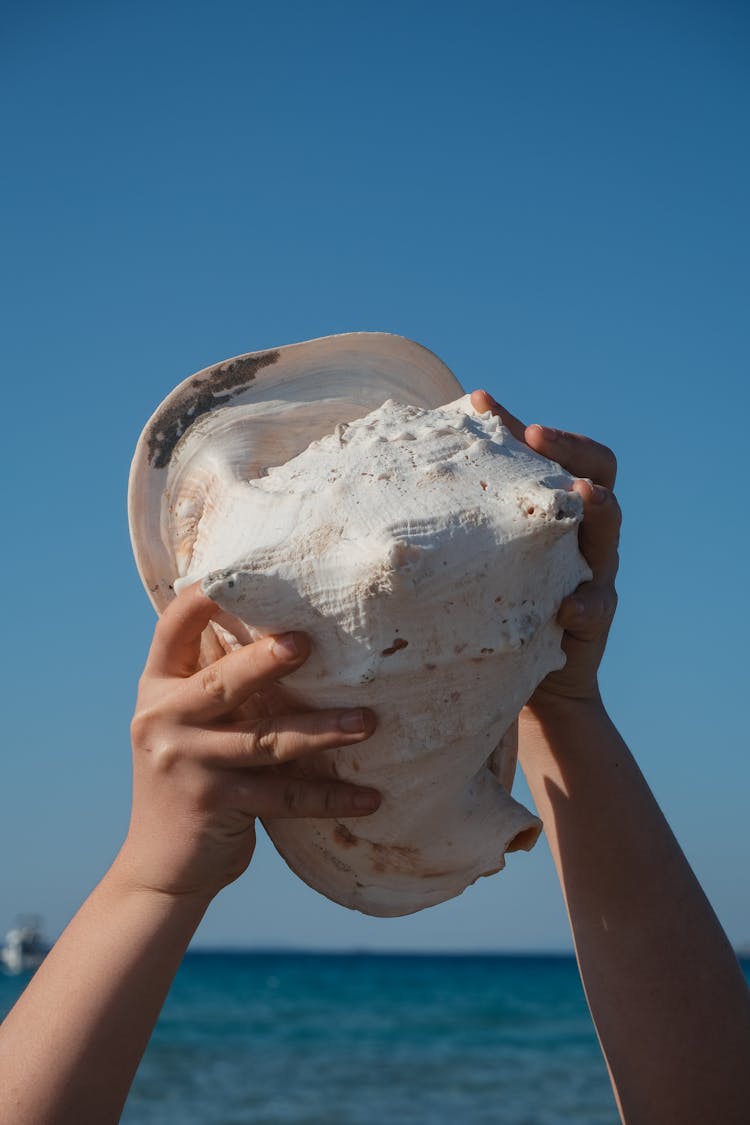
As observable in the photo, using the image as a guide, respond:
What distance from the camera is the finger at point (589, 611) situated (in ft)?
5.71

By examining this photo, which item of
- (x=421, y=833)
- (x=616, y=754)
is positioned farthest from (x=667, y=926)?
(x=421, y=833)

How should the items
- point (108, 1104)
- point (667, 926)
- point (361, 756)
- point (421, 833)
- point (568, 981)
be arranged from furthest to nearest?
point (568, 981) < point (667, 926) < point (421, 833) < point (361, 756) < point (108, 1104)

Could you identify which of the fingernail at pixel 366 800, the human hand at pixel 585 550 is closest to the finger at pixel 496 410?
the human hand at pixel 585 550

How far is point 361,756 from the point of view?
5.62ft

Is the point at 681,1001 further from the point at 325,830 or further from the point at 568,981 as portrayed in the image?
the point at 568,981

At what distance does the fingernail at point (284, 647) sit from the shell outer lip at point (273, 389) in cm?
53

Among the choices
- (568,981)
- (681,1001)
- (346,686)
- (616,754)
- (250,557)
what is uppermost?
(250,557)

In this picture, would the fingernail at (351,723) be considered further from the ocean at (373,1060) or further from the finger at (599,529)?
the ocean at (373,1060)

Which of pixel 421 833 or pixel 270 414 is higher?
pixel 270 414

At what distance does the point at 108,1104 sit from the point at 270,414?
3.92ft

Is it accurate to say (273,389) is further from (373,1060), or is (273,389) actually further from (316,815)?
(373,1060)

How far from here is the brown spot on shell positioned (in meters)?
2.08

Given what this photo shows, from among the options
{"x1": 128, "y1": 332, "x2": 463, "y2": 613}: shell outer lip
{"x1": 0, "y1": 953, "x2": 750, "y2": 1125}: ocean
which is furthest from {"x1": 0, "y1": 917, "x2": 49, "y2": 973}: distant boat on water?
{"x1": 128, "y1": 332, "x2": 463, "y2": 613}: shell outer lip

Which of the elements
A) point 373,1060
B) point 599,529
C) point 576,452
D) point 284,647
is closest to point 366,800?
point 284,647
